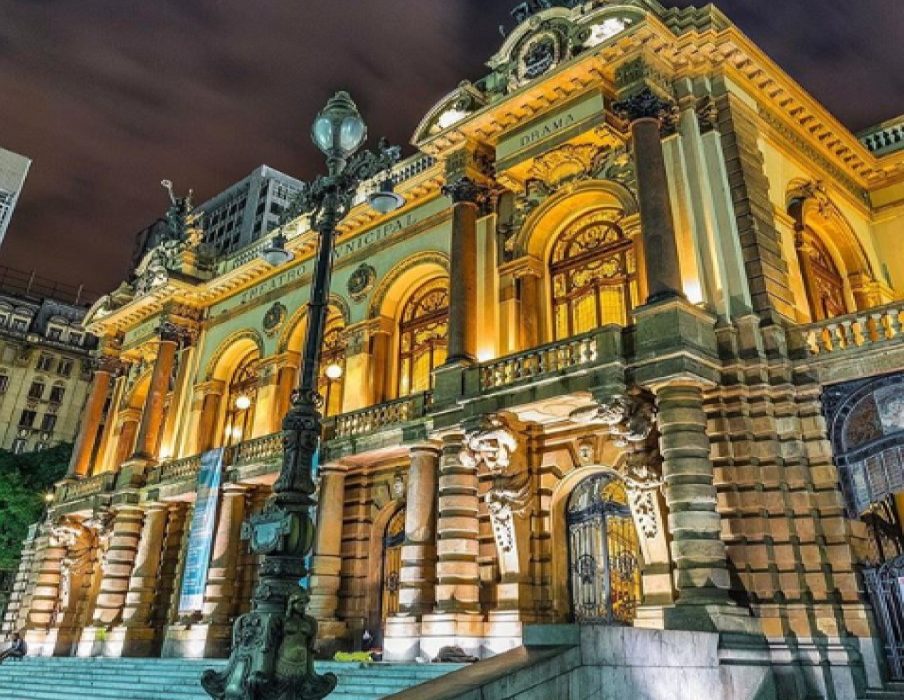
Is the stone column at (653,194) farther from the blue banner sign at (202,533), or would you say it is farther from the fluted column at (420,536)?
the blue banner sign at (202,533)

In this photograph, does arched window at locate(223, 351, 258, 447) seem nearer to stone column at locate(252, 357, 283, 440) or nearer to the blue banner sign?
stone column at locate(252, 357, 283, 440)

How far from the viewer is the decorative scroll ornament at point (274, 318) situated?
26.3 metres

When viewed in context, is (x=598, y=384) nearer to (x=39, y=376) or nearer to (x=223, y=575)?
(x=223, y=575)

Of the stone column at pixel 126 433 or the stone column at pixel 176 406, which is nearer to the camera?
the stone column at pixel 176 406

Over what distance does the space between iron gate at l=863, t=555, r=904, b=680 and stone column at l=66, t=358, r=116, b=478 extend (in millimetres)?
29103

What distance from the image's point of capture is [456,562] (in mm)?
16250

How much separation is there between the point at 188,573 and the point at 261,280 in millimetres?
11090

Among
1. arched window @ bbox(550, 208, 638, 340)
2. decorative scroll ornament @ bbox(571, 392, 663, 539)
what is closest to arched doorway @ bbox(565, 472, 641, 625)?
decorative scroll ornament @ bbox(571, 392, 663, 539)

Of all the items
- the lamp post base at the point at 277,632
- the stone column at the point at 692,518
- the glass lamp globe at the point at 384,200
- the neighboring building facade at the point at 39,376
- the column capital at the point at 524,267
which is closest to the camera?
the lamp post base at the point at 277,632

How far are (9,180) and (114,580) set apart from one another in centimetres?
6366

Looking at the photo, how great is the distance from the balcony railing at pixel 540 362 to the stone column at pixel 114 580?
16220 mm

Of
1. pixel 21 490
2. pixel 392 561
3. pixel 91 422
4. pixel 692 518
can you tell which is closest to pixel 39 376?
pixel 21 490

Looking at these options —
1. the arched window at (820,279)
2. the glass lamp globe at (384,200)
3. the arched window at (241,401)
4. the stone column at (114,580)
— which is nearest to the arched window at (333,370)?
the arched window at (241,401)

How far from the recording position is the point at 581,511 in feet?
54.8
